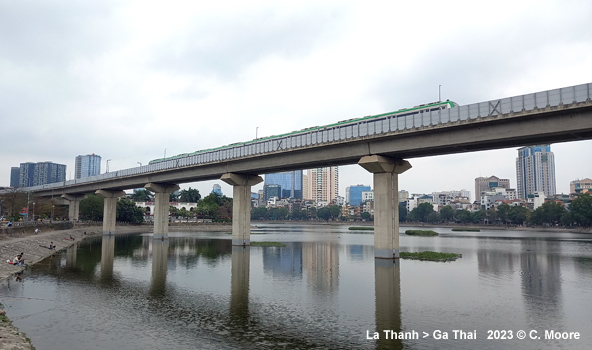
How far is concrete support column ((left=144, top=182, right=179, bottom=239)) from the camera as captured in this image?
9156cm

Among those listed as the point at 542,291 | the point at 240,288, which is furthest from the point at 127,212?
the point at 542,291

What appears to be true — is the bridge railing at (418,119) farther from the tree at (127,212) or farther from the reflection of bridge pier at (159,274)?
the tree at (127,212)

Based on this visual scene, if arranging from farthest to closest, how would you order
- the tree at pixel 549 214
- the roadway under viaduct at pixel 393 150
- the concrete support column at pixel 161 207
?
the tree at pixel 549 214, the concrete support column at pixel 161 207, the roadway under viaduct at pixel 393 150

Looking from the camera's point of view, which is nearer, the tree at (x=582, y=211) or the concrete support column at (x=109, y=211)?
the concrete support column at (x=109, y=211)

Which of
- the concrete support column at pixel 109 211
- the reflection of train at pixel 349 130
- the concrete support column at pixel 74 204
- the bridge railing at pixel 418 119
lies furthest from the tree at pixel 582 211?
the concrete support column at pixel 74 204

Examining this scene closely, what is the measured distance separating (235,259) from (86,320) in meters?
31.4

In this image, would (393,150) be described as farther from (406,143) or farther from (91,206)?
(91,206)

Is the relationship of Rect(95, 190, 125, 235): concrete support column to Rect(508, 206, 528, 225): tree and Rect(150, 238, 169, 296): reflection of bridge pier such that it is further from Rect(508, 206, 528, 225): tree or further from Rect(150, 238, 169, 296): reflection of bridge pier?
Rect(508, 206, 528, 225): tree

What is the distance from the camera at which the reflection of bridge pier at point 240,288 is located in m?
23.6

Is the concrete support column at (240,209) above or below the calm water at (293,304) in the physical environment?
above

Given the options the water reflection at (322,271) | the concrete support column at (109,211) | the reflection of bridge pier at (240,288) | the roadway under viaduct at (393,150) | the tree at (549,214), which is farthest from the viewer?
the tree at (549,214)

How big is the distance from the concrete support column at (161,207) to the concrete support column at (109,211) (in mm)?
22011

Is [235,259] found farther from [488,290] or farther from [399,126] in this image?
[488,290]

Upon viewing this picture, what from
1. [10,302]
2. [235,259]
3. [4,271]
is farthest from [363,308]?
[4,271]
